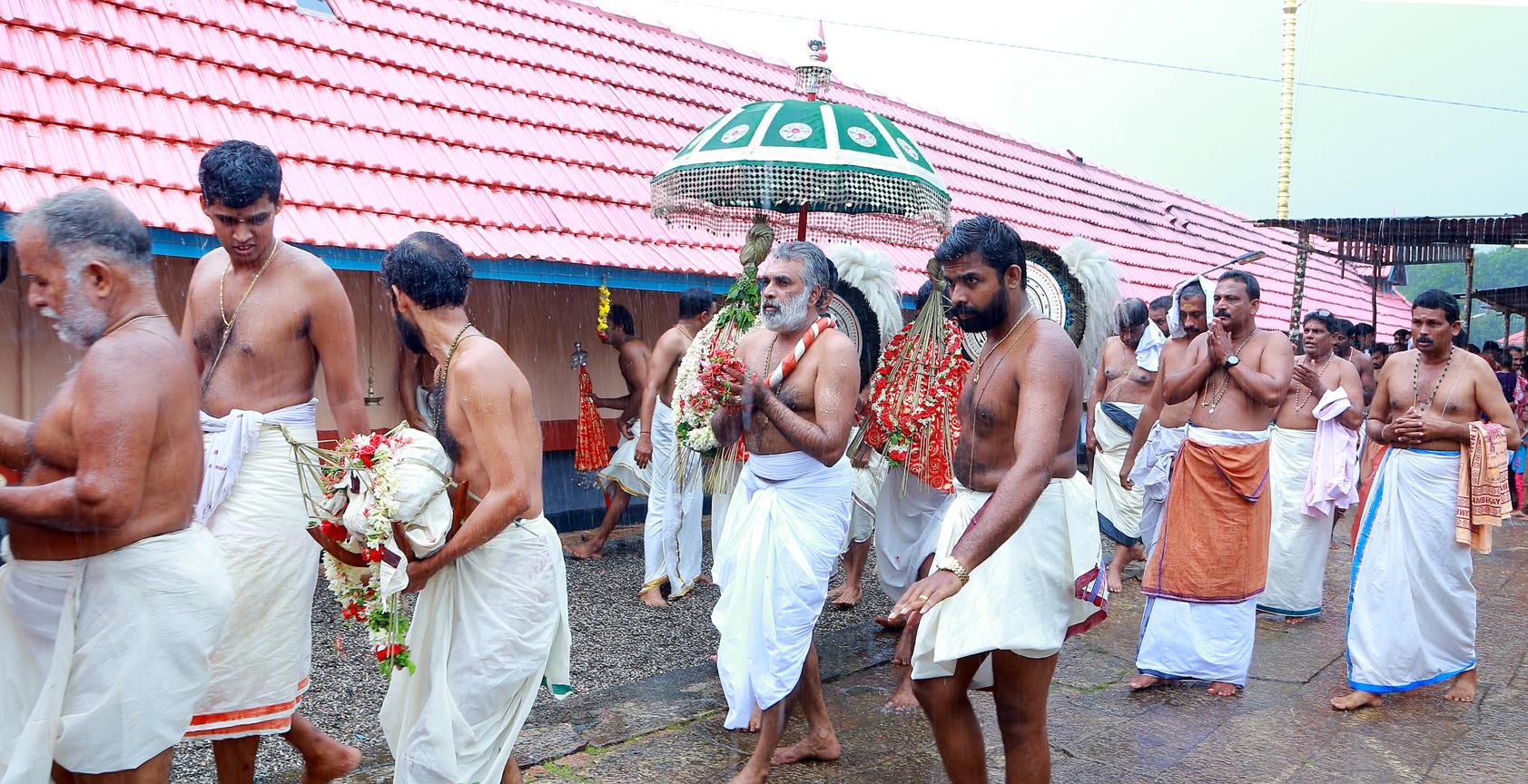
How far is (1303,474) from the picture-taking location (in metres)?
7.40

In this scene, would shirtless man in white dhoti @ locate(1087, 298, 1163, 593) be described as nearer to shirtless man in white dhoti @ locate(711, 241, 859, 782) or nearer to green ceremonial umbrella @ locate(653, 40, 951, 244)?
green ceremonial umbrella @ locate(653, 40, 951, 244)

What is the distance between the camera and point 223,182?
131 inches

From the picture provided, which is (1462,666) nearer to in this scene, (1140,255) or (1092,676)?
(1092,676)

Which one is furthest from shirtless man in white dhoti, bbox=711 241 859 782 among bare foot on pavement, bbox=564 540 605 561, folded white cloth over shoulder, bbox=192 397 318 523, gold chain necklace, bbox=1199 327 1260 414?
bare foot on pavement, bbox=564 540 605 561

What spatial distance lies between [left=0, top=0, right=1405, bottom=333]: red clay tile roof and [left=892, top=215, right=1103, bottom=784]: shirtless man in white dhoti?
15.0ft

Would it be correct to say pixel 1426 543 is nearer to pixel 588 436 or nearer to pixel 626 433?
pixel 626 433

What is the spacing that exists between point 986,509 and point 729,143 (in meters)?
3.36

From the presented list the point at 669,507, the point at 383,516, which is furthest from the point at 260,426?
the point at 669,507

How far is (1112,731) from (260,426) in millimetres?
3702

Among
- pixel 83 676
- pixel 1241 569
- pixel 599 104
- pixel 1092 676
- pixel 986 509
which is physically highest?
pixel 599 104

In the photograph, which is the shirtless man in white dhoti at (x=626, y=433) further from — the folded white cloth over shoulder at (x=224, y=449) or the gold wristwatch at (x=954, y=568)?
the gold wristwatch at (x=954, y=568)

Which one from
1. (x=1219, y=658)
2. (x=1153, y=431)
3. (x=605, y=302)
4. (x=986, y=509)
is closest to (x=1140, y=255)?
(x=1153, y=431)

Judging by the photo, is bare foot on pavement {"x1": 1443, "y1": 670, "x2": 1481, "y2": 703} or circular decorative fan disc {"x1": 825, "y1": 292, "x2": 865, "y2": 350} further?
circular decorative fan disc {"x1": 825, "y1": 292, "x2": 865, "y2": 350}

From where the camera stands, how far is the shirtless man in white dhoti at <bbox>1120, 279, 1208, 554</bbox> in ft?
19.4
